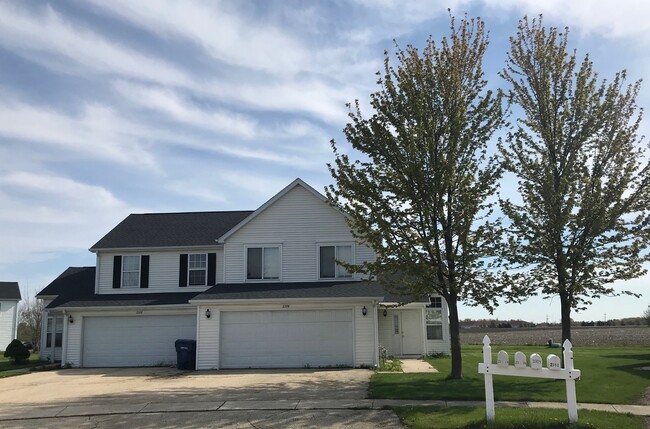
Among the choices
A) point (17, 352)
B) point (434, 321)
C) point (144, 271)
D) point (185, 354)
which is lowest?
point (17, 352)

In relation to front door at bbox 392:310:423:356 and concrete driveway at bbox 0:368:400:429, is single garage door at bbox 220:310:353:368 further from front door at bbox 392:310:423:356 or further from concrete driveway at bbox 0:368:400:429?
front door at bbox 392:310:423:356

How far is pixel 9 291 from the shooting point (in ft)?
165

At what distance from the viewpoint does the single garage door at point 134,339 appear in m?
25.5

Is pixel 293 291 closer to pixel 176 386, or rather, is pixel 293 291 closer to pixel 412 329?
pixel 176 386

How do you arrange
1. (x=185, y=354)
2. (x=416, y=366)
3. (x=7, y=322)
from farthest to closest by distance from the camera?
1. (x=7, y=322)
2. (x=185, y=354)
3. (x=416, y=366)

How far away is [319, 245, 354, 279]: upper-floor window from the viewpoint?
24.8 meters

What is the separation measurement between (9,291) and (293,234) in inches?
1426

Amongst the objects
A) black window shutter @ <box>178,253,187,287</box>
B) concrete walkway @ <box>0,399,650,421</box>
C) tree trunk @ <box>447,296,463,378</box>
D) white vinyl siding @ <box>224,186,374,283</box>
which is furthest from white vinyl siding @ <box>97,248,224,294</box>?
concrete walkway @ <box>0,399,650,421</box>

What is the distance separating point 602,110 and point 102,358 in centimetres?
2201

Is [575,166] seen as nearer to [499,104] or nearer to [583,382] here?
[499,104]

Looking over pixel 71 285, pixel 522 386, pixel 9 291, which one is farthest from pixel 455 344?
pixel 9 291

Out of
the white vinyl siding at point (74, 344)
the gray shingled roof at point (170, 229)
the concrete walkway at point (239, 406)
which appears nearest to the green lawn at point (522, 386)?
the concrete walkway at point (239, 406)

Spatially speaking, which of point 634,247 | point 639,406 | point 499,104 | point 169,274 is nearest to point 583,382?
point 639,406

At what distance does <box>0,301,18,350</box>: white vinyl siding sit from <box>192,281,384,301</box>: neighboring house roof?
32829 millimetres
